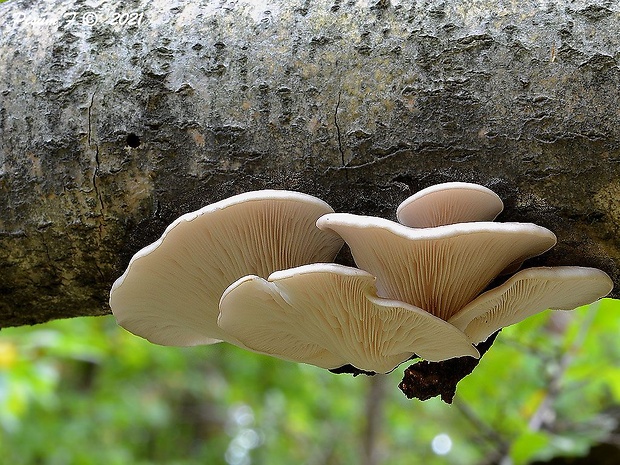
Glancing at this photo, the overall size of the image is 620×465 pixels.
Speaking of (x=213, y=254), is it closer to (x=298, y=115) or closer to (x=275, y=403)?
(x=298, y=115)

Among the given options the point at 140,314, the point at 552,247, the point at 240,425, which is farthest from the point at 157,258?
the point at 240,425

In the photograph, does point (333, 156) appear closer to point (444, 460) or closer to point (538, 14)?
point (538, 14)

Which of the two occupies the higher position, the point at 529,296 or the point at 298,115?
the point at 298,115

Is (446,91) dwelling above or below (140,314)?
above

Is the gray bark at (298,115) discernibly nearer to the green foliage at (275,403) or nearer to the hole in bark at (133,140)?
the hole in bark at (133,140)

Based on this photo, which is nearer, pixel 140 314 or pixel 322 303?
pixel 322 303

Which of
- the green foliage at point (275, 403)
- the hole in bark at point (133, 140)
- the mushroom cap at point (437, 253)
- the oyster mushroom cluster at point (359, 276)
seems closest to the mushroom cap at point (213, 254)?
the oyster mushroom cluster at point (359, 276)

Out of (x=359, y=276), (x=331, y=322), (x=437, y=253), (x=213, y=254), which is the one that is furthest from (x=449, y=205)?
(x=213, y=254)
